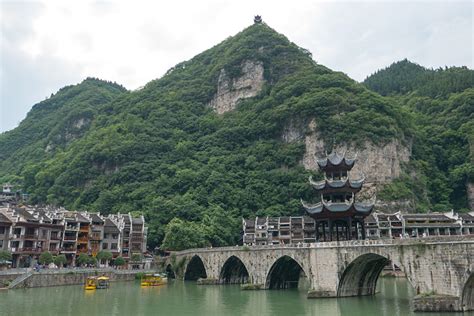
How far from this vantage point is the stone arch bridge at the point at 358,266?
105ft

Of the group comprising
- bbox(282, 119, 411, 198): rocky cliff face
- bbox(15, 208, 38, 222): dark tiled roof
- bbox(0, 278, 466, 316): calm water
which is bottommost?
bbox(0, 278, 466, 316): calm water

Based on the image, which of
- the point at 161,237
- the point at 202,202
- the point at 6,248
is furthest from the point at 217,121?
the point at 6,248

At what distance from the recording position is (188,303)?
43.7m

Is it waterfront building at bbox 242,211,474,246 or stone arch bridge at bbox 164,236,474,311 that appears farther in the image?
waterfront building at bbox 242,211,474,246

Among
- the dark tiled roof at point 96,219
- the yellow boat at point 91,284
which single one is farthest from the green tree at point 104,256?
the yellow boat at point 91,284

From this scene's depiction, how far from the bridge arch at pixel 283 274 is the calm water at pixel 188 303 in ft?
6.36

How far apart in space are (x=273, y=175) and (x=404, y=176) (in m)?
29.3

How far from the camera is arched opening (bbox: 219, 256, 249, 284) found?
62016 millimetres

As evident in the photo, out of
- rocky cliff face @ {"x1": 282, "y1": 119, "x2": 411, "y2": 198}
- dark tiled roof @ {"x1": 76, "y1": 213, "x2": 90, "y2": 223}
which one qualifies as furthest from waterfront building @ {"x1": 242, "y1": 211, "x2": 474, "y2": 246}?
dark tiled roof @ {"x1": 76, "y1": 213, "x2": 90, "y2": 223}

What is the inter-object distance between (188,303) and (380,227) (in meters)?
52.3

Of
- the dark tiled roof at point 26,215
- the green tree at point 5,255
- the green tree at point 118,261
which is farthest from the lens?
the green tree at point 118,261

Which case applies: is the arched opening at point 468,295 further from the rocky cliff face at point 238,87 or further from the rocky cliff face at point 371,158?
the rocky cliff face at point 238,87

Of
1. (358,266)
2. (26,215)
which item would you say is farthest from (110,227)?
(358,266)

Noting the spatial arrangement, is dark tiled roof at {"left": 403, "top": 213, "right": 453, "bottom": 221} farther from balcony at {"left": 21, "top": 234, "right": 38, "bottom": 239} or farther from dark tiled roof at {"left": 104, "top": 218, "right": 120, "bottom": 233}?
balcony at {"left": 21, "top": 234, "right": 38, "bottom": 239}
